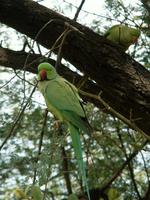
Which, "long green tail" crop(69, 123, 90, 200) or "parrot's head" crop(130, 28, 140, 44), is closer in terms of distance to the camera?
"long green tail" crop(69, 123, 90, 200)

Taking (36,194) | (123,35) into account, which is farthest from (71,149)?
(36,194)

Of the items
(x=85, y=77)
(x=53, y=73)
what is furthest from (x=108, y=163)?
(x=53, y=73)

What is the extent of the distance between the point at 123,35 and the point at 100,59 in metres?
0.17

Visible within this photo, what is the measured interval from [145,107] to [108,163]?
1503mm

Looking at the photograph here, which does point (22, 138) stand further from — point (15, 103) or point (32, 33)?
point (32, 33)

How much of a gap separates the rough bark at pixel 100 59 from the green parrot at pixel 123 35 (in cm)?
7

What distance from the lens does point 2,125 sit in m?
3.09

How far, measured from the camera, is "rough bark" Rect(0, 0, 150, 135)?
6.98 ft

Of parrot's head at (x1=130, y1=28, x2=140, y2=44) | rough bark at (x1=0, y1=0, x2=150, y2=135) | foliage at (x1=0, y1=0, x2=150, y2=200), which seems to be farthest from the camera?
foliage at (x1=0, y1=0, x2=150, y2=200)

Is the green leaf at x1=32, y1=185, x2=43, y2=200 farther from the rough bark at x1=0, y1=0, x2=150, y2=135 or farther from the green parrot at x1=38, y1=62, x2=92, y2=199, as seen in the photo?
the rough bark at x1=0, y1=0, x2=150, y2=135

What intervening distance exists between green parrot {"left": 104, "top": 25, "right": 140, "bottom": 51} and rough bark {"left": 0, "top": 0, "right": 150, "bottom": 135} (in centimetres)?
7

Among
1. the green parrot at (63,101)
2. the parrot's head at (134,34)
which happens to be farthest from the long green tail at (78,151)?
the parrot's head at (134,34)

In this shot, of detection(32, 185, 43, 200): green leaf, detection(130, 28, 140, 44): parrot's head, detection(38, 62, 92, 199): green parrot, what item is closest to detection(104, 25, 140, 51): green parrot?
detection(130, 28, 140, 44): parrot's head

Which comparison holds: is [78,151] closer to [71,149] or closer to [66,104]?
[66,104]
